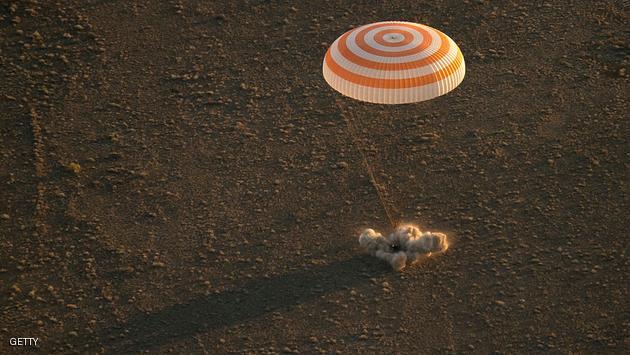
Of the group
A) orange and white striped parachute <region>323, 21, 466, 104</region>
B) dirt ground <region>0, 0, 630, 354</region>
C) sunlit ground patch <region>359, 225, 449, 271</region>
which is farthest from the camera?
sunlit ground patch <region>359, 225, 449, 271</region>

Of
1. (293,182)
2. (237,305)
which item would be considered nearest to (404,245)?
(293,182)

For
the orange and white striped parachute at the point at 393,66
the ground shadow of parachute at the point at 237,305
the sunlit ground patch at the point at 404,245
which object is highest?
the orange and white striped parachute at the point at 393,66

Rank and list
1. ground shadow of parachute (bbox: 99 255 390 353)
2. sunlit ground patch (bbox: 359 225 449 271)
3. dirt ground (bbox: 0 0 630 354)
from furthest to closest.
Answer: sunlit ground patch (bbox: 359 225 449 271) < dirt ground (bbox: 0 0 630 354) < ground shadow of parachute (bbox: 99 255 390 353)

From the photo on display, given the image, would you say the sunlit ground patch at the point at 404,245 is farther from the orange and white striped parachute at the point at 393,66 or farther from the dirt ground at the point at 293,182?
the orange and white striped parachute at the point at 393,66

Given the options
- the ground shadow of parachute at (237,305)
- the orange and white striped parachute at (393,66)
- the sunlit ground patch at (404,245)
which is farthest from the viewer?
the sunlit ground patch at (404,245)

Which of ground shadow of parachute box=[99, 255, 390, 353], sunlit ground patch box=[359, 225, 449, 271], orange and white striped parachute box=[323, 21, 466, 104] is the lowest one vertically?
ground shadow of parachute box=[99, 255, 390, 353]

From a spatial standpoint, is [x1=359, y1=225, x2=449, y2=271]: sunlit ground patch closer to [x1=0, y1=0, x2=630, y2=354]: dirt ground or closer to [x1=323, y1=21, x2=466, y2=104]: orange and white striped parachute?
[x1=0, y1=0, x2=630, y2=354]: dirt ground

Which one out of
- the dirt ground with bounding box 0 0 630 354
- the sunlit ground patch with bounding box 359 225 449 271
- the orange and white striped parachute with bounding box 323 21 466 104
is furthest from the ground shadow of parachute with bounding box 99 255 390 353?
the orange and white striped parachute with bounding box 323 21 466 104

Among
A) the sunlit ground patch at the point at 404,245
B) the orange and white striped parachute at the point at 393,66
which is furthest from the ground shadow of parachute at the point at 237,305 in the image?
the orange and white striped parachute at the point at 393,66
